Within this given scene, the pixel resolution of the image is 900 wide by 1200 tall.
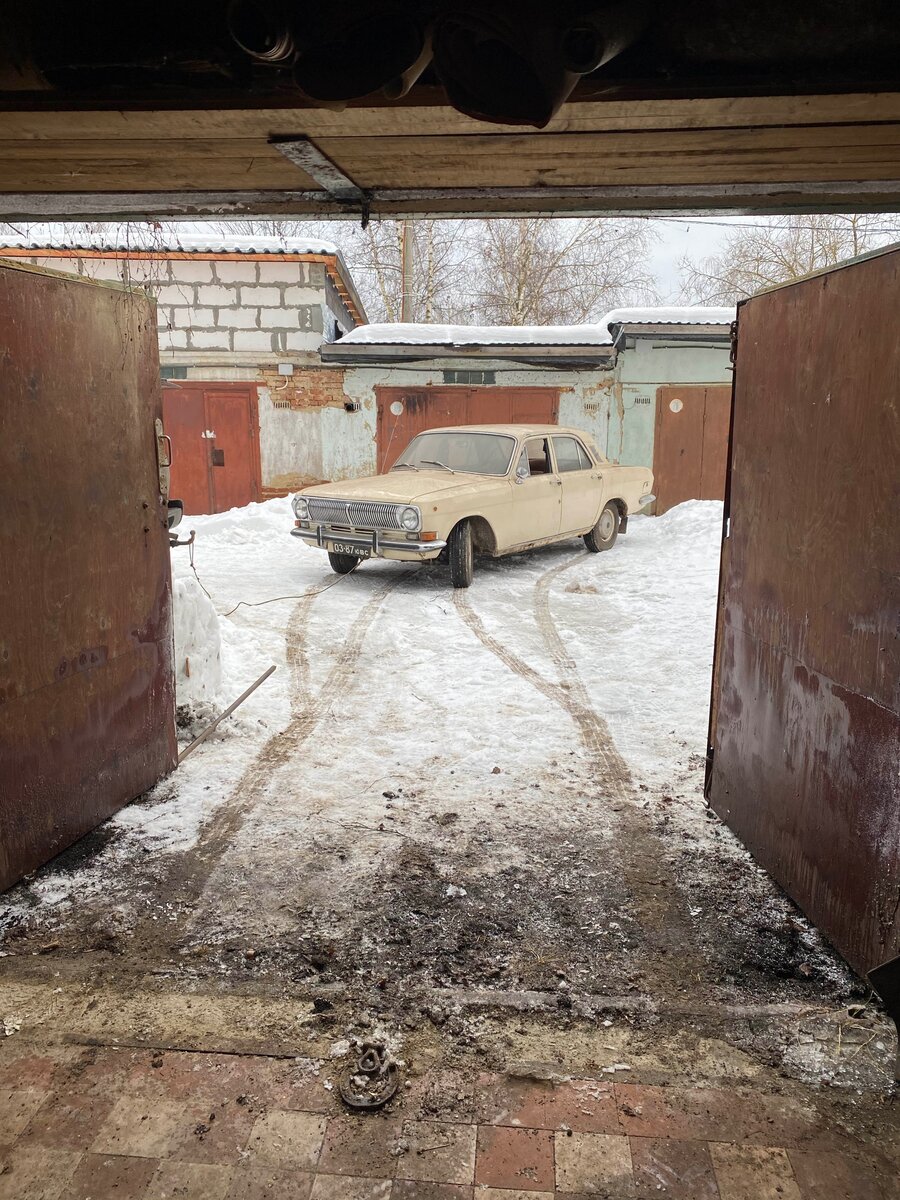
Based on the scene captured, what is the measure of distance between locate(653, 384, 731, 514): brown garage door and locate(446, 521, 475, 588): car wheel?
7.04 metres

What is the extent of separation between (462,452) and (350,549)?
6.87 ft

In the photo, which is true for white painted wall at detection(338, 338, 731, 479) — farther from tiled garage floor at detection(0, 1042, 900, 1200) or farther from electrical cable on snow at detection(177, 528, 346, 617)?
tiled garage floor at detection(0, 1042, 900, 1200)

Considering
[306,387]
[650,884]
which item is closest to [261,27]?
[650,884]

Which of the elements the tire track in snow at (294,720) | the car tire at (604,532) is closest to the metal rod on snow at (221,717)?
the tire track in snow at (294,720)

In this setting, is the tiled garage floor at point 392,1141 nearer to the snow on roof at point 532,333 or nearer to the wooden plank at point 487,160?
→ the wooden plank at point 487,160

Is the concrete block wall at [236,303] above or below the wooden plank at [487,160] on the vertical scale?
above

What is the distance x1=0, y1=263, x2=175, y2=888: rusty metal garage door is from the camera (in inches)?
122

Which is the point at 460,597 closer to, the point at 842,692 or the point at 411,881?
the point at 411,881

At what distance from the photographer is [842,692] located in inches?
112

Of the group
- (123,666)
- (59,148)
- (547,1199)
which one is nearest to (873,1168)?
(547,1199)

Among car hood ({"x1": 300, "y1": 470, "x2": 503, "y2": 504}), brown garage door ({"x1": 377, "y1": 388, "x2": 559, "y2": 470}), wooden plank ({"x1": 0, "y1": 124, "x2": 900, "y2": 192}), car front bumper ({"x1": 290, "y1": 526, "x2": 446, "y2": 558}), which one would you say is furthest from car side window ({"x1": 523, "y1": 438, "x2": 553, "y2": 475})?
wooden plank ({"x1": 0, "y1": 124, "x2": 900, "y2": 192})

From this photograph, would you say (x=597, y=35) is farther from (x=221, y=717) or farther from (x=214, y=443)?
(x=214, y=443)

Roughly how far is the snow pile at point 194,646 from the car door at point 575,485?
6.33 metres

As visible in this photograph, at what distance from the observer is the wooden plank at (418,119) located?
220 centimetres
